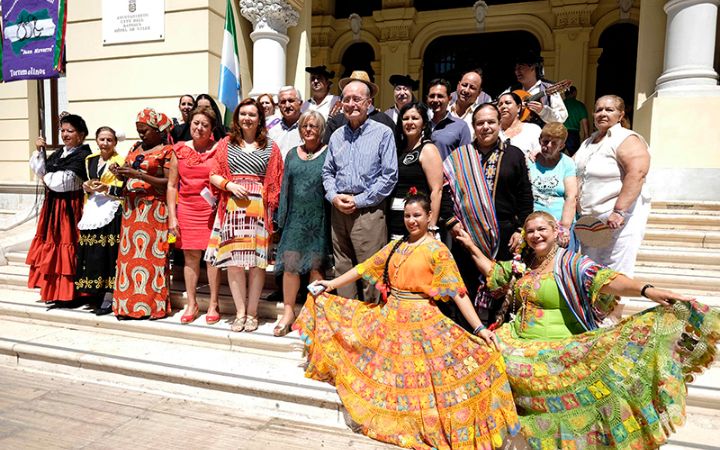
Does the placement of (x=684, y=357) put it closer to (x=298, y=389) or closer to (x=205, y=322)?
(x=298, y=389)

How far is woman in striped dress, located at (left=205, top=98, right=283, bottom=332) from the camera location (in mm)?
3742

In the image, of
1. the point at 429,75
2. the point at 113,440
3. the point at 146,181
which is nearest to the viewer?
the point at 113,440

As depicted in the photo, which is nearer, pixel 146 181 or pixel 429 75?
pixel 146 181

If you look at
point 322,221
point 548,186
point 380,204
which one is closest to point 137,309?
point 322,221

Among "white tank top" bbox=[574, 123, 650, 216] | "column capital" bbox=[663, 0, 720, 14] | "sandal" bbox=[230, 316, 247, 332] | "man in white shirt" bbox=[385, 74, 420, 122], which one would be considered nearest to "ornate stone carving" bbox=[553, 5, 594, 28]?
"column capital" bbox=[663, 0, 720, 14]

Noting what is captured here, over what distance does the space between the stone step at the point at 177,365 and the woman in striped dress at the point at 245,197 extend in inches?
18.1

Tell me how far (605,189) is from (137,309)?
4122 millimetres

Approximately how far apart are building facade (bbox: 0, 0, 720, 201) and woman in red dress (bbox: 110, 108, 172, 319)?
275 cm

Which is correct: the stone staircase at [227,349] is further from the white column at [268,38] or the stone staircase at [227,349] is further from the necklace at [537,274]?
the white column at [268,38]

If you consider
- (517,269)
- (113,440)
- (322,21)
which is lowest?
(113,440)

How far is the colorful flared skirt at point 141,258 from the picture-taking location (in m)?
4.19

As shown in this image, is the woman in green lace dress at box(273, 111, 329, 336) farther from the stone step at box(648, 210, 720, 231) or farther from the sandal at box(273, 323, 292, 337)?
the stone step at box(648, 210, 720, 231)

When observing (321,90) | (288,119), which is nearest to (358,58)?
(321,90)

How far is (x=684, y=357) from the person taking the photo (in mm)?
2186
